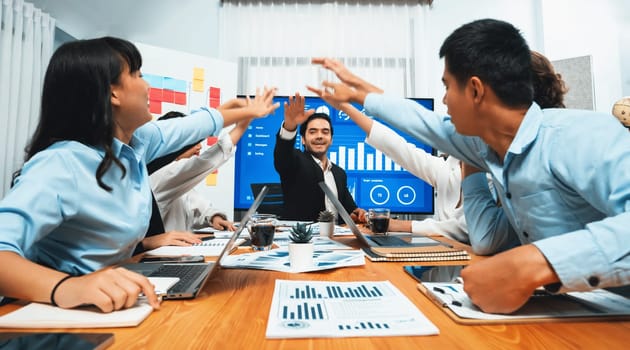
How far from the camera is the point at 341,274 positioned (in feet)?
2.96

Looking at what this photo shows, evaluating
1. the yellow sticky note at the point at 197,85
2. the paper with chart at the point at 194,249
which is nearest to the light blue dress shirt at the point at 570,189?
the paper with chart at the point at 194,249

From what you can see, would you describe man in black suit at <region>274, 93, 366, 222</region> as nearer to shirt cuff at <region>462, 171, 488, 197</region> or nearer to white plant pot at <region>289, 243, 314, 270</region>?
shirt cuff at <region>462, 171, 488, 197</region>

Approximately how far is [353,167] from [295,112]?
1.67m

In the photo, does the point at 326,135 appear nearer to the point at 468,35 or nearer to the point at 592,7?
the point at 468,35

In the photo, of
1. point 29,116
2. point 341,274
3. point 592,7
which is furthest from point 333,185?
point 592,7

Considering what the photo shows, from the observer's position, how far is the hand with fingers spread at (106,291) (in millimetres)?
609

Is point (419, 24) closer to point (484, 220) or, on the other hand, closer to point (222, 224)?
point (222, 224)

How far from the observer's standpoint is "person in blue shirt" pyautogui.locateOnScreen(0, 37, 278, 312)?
2.15 ft

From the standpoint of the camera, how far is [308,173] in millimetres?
2947

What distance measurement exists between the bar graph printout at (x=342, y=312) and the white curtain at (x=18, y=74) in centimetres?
313

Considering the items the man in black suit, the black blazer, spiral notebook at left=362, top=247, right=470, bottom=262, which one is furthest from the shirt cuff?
the black blazer

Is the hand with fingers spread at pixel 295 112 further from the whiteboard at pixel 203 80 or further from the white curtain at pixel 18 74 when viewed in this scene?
the white curtain at pixel 18 74

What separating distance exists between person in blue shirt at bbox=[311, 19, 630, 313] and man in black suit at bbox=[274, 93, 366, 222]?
161cm

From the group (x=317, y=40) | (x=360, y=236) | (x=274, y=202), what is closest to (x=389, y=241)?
(x=360, y=236)
